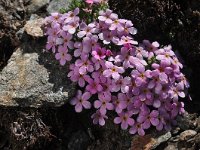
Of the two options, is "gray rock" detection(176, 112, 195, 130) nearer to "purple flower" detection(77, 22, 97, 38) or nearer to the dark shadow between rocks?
the dark shadow between rocks

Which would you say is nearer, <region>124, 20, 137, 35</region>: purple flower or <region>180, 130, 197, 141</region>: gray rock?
<region>180, 130, 197, 141</region>: gray rock

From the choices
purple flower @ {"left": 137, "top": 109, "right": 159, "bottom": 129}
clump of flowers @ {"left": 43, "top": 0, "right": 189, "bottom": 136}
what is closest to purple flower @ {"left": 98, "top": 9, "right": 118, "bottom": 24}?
clump of flowers @ {"left": 43, "top": 0, "right": 189, "bottom": 136}

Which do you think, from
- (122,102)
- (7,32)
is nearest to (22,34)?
(7,32)

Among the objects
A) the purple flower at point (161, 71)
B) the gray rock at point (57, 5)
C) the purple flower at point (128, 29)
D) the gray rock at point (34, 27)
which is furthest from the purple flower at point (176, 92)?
the gray rock at point (57, 5)

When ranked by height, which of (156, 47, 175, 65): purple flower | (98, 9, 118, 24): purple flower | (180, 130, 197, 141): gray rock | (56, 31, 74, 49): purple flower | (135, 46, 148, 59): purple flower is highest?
(98, 9, 118, 24): purple flower

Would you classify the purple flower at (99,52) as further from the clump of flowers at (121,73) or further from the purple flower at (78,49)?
the purple flower at (78,49)

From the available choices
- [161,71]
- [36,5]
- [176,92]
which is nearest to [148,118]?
[176,92]

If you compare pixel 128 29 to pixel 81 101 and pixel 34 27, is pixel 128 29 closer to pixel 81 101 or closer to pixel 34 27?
pixel 81 101

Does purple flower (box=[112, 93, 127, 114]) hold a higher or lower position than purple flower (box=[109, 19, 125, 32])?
lower
